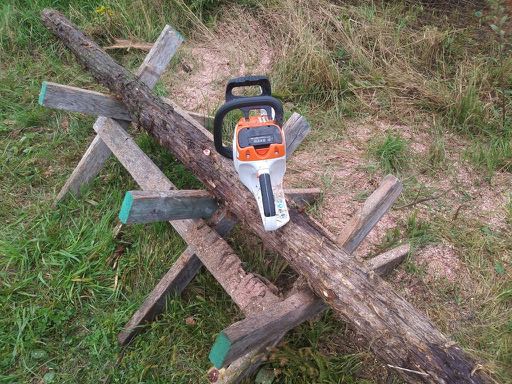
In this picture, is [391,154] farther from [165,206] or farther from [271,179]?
[165,206]

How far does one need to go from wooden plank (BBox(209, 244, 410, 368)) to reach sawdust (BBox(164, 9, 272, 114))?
92.7 inches

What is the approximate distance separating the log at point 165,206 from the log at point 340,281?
0.10 m

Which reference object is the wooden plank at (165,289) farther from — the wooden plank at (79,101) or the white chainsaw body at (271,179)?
the wooden plank at (79,101)

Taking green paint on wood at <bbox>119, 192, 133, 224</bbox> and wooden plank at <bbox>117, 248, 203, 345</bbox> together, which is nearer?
green paint on wood at <bbox>119, 192, 133, 224</bbox>

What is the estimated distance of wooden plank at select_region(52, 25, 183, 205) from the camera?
11.8 ft

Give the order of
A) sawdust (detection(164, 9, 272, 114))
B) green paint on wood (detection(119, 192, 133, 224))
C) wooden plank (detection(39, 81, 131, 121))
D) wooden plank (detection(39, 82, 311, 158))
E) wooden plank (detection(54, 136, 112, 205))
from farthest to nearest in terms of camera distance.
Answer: sawdust (detection(164, 9, 272, 114)), wooden plank (detection(54, 136, 112, 205)), wooden plank (detection(39, 81, 131, 121)), wooden plank (detection(39, 82, 311, 158)), green paint on wood (detection(119, 192, 133, 224))

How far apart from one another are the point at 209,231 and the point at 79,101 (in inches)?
54.9

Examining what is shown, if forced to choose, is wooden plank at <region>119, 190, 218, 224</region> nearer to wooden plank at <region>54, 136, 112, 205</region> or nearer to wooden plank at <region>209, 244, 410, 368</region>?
wooden plank at <region>209, 244, 410, 368</region>

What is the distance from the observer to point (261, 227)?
8.07ft

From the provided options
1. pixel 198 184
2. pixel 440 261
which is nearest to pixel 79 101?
pixel 198 184

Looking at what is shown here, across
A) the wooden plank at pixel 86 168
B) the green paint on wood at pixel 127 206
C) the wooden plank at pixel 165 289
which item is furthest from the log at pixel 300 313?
the wooden plank at pixel 86 168

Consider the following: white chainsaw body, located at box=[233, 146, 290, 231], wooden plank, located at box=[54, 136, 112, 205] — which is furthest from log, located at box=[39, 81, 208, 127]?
white chainsaw body, located at box=[233, 146, 290, 231]

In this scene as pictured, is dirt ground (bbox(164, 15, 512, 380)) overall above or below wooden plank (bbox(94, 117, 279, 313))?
below

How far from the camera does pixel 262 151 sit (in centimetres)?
216
